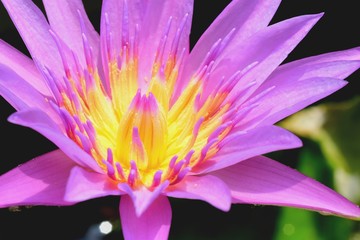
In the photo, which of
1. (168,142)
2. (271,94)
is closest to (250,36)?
(271,94)

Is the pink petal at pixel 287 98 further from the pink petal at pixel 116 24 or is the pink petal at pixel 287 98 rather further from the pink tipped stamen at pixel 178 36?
the pink petal at pixel 116 24

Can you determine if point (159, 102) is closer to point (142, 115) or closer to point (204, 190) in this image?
point (142, 115)

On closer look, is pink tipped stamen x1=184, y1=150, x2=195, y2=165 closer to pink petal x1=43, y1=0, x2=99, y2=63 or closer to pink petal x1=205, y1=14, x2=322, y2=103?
pink petal x1=205, y1=14, x2=322, y2=103

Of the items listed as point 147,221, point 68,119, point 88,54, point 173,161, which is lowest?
point 147,221

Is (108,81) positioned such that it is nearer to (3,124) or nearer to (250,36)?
(250,36)

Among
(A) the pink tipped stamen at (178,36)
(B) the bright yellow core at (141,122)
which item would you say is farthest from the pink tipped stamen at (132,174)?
(A) the pink tipped stamen at (178,36)

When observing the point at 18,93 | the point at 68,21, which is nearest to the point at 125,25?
the point at 68,21
